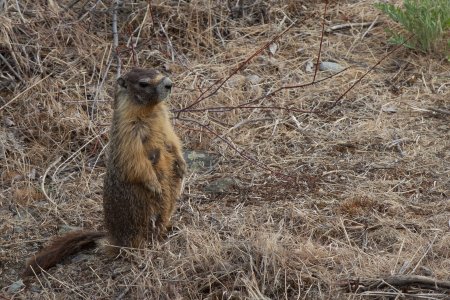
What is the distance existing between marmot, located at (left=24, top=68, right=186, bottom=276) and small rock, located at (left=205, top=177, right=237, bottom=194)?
718mm

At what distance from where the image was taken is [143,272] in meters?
5.20

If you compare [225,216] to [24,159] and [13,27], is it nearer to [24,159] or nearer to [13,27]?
[24,159]

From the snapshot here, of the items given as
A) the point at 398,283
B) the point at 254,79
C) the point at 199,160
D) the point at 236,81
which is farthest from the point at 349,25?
the point at 398,283

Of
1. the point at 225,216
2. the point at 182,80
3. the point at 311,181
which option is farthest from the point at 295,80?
the point at 225,216

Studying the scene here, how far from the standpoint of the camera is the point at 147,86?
5.48 m

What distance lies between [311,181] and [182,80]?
6.30 feet

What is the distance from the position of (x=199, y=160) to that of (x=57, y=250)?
5.32ft

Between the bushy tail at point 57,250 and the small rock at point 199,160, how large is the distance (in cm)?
123

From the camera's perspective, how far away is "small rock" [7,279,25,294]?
545 centimetres

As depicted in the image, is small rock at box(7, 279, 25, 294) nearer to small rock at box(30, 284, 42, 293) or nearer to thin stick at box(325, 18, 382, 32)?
small rock at box(30, 284, 42, 293)

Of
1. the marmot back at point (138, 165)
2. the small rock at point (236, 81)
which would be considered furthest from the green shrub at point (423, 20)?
the marmot back at point (138, 165)

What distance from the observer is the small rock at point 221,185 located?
6.40 m

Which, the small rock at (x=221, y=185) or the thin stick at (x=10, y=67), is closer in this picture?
the small rock at (x=221, y=185)

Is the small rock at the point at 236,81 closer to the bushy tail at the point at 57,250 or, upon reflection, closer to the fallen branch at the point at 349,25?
the fallen branch at the point at 349,25
